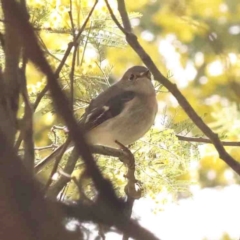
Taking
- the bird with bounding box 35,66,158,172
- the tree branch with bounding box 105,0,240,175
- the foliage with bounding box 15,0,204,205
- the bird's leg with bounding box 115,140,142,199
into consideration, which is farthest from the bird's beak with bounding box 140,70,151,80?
the tree branch with bounding box 105,0,240,175

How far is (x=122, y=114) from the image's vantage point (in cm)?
210

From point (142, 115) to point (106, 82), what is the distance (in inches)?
23.5

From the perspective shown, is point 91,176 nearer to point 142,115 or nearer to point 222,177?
point 142,115

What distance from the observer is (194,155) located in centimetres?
141

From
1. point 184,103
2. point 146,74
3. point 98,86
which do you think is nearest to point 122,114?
point 146,74

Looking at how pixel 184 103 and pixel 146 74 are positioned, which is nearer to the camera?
pixel 184 103

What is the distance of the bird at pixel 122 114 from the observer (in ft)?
6.32

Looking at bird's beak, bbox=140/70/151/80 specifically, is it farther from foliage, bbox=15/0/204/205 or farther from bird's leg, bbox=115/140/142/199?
bird's leg, bbox=115/140/142/199

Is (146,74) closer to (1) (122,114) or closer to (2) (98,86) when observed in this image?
(1) (122,114)

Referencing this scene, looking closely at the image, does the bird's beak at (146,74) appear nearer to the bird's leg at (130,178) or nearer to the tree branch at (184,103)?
the bird's leg at (130,178)

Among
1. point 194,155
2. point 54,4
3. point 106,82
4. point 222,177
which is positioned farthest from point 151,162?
point 222,177

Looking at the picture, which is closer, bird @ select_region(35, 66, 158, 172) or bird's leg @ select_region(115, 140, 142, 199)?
bird's leg @ select_region(115, 140, 142, 199)

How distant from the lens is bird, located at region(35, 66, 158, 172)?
1.93 metres

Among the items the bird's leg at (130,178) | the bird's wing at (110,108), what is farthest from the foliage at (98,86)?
the bird's wing at (110,108)
